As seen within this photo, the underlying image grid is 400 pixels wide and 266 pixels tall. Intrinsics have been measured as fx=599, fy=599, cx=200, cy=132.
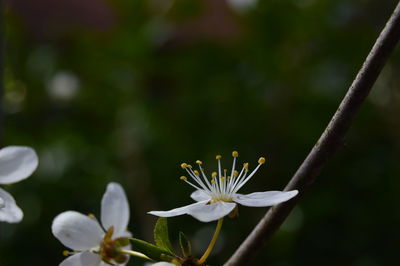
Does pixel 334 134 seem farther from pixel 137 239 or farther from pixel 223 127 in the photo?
pixel 223 127

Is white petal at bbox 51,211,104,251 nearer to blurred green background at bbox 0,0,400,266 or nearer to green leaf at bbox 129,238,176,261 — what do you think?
green leaf at bbox 129,238,176,261

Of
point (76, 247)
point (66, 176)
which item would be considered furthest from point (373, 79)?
point (66, 176)

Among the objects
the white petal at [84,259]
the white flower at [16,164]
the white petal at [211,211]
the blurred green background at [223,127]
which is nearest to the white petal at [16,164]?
the white flower at [16,164]

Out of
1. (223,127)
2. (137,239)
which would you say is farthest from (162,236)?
(223,127)

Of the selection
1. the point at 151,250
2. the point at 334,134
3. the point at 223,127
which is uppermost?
the point at 334,134

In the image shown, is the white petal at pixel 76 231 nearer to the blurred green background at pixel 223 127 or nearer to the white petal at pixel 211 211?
the white petal at pixel 211 211

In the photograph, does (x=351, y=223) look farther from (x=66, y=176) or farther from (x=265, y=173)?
(x=66, y=176)

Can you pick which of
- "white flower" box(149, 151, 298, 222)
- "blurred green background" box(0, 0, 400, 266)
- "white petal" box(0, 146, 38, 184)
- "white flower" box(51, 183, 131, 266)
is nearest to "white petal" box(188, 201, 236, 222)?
"white flower" box(149, 151, 298, 222)
